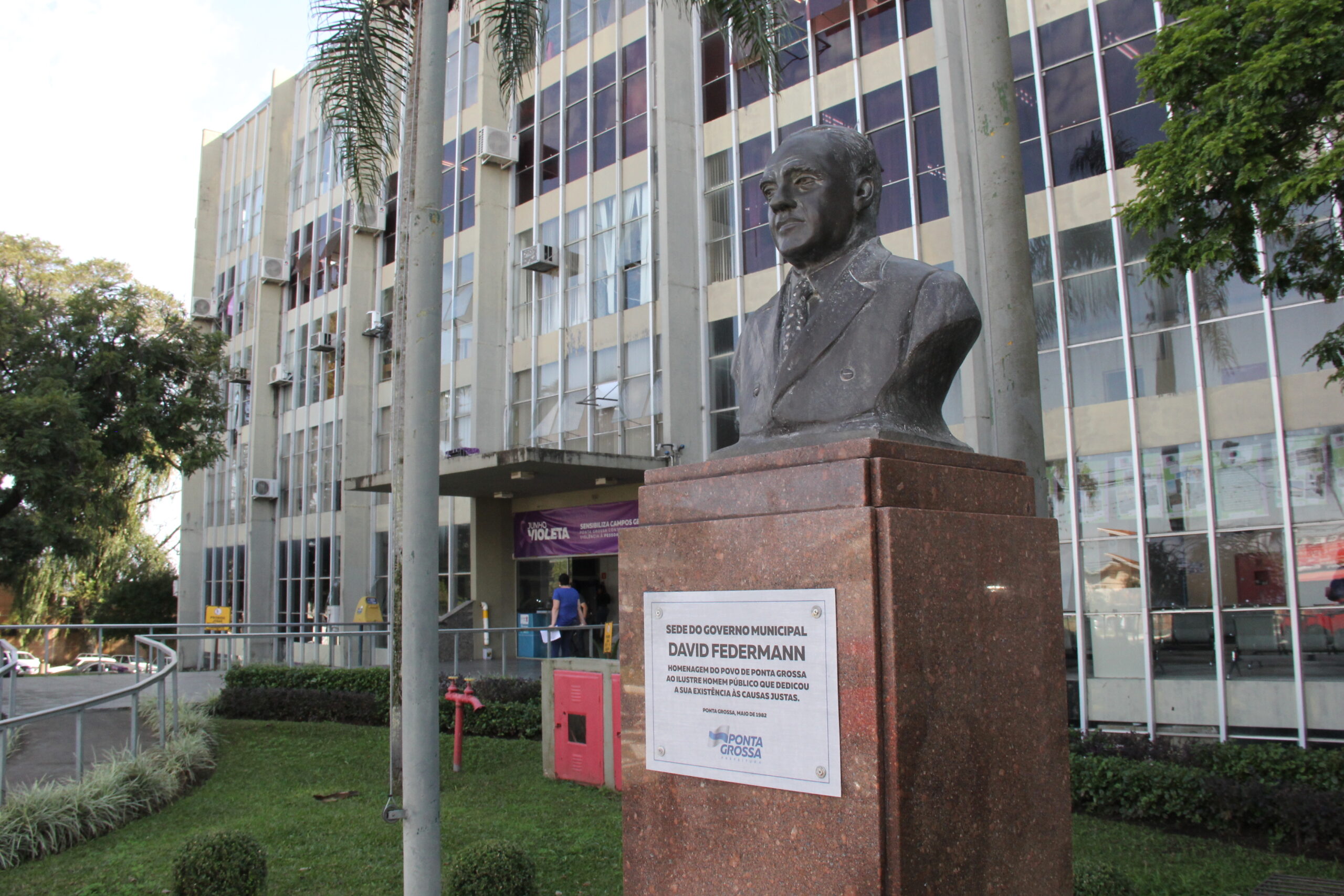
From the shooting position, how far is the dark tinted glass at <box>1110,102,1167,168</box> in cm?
1416

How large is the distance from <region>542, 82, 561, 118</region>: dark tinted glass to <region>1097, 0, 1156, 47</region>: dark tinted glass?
12868 millimetres

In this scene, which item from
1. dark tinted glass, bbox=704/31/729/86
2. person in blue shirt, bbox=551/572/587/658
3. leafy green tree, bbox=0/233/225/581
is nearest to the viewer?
person in blue shirt, bbox=551/572/587/658

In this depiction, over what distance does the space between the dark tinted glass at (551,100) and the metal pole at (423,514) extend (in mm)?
18117

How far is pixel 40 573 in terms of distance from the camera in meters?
37.6

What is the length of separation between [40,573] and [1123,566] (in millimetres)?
37574

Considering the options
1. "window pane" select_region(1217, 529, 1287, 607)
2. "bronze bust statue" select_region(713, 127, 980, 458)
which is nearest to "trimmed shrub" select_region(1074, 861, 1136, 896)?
"bronze bust statue" select_region(713, 127, 980, 458)

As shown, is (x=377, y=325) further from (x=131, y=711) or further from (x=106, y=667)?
(x=131, y=711)

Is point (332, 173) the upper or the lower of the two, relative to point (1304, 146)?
upper

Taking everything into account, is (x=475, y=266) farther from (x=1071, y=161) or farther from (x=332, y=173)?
(x=1071, y=161)

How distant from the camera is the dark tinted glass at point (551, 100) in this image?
24.1 metres

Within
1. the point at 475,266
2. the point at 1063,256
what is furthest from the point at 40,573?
the point at 1063,256

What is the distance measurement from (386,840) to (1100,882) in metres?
5.25

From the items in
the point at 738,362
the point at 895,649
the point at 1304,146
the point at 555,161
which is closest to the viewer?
the point at 895,649

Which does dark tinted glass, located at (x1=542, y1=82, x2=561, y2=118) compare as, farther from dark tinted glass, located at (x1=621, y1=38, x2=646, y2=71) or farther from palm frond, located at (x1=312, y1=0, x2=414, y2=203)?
palm frond, located at (x1=312, y1=0, x2=414, y2=203)
